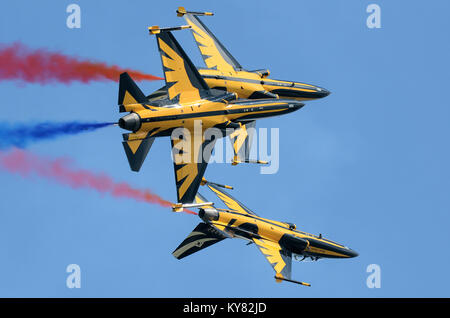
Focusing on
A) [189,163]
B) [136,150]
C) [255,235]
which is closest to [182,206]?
[189,163]

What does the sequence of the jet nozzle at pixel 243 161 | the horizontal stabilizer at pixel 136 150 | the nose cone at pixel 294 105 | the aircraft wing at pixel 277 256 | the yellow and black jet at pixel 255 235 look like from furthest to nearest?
the nose cone at pixel 294 105 < the jet nozzle at pixel 243 161 < the yellow and black jet at pixel 255 235 < the aircraft wing at pixel 277 256 < the horizontal stabilizer at pixel 136 150

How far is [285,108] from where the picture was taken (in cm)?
5731

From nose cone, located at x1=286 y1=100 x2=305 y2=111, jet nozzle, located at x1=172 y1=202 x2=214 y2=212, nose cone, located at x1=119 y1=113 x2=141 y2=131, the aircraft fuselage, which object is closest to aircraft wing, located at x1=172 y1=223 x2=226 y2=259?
the aircraft fuselage

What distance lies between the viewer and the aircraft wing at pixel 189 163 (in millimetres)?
53812

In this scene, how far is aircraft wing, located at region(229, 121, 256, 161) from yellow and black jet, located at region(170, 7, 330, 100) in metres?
1.99

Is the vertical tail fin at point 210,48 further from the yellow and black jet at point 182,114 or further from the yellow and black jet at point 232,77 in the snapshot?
the yellow and black jet at point 182,114

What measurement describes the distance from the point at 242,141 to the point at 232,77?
378cm

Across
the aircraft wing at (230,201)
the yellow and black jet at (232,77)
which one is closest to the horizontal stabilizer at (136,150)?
the yellow and black jet at (232,77)

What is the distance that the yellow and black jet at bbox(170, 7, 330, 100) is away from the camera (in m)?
58.5

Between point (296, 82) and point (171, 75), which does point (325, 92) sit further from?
point (171, 75)

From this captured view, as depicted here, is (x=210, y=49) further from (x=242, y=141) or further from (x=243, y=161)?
(x=243, y=161)

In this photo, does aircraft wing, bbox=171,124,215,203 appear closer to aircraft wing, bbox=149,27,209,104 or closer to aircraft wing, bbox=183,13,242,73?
aircraft wing, bbox=149,27,209,104

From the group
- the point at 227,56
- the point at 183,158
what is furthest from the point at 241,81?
the point at 183,158

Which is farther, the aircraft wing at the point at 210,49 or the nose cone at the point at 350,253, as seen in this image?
the nose cone at the point at 350,253
